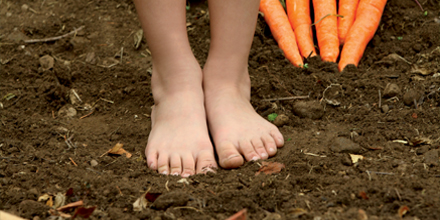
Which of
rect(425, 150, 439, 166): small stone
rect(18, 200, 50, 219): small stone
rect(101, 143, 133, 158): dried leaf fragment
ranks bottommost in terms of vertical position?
rect(101, 143, 133, 158): dried leaf fragment

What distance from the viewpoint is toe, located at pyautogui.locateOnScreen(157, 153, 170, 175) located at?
132 centimetres

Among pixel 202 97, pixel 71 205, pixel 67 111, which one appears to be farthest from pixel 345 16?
pixel 71 205

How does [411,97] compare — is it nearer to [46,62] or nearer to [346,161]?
[346,161]

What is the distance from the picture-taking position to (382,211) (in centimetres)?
97

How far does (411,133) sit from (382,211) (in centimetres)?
50

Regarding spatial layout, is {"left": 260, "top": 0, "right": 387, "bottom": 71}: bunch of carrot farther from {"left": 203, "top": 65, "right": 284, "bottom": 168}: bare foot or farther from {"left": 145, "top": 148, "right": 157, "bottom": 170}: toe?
{"left": 145, "top": 148, "right": 157, "bottom": 170}: toe

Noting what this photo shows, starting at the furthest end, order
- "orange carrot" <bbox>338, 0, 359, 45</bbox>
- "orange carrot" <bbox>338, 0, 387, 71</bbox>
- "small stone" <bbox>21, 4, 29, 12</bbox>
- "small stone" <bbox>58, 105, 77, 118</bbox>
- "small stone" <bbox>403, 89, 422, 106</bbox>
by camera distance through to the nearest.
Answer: "small stone" <bbox>21, 4, 29, 12</bbox> → "orange carrot" <bbox>338, 0, 359, 45</bbox> → "orange carrot" <bbox>338, 0, 387, 71</bbox> → "small stone" <bbox>58, 105, 77, 118</bbox> → "small stone" <bbox>403, 89, 422, 106</bbox>

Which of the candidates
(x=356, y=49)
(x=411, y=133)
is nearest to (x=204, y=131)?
(x=411, y=133)

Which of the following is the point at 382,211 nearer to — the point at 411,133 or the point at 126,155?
the point at 411,133

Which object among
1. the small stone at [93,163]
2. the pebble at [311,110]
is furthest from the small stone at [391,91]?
the small stone at [93,163]

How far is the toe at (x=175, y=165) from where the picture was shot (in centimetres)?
131

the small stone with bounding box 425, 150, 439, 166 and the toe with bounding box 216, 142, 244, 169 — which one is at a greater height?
the small stone with bounding box 425, 150, 439, 166

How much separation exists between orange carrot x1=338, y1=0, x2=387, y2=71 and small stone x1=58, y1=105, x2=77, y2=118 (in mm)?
1230

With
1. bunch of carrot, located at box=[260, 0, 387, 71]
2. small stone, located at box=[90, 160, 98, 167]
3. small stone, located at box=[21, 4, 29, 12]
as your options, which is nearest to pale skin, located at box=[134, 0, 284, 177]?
small stone, located at box=[90, 160, 98, 167]
